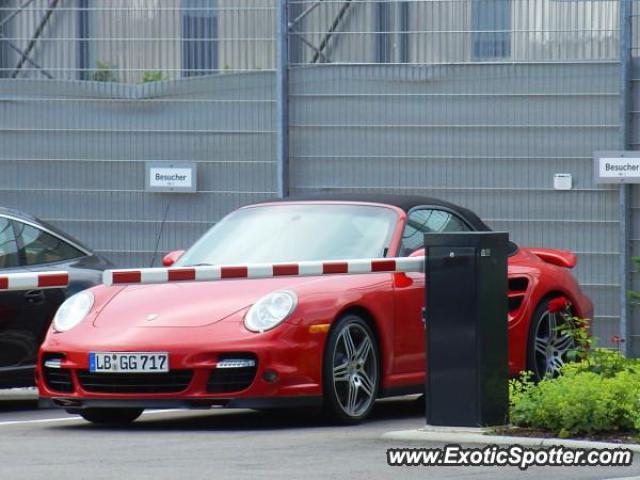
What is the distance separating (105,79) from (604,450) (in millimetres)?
9952

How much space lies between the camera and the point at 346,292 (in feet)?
33.2

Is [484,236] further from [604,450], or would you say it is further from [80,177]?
[80,177]

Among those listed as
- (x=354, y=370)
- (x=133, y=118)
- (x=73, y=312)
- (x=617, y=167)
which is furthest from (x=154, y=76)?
(x=354, y=370)

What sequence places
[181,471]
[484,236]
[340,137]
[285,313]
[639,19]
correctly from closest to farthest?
1. [181,471]
2. [484,236]
3. [285,313]
4. [639,19]
5. [340,137]

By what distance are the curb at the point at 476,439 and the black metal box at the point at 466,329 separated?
12 cm

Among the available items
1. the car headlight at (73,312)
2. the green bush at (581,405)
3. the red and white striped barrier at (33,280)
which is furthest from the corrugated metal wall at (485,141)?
the green bush at (581,405)

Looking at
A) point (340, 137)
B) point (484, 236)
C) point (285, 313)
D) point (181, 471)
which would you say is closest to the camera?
point (181, 471)

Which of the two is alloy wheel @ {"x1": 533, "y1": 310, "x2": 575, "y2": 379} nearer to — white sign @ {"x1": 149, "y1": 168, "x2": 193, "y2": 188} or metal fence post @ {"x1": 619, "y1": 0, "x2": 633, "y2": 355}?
metal fence post @ {"x1": 619, "y1": 0, "x2": 633, "y2": 355}

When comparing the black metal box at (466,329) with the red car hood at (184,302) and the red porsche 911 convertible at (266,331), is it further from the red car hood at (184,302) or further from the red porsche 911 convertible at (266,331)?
the red car hood at (184,302)

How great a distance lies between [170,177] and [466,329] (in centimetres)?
808

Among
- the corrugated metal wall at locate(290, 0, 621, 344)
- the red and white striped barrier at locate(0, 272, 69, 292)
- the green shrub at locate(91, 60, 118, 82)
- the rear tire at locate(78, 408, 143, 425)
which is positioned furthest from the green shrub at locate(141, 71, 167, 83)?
the rear tire at locate(78, 408, 143, 425)

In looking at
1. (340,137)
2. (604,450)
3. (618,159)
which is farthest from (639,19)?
(604,450)

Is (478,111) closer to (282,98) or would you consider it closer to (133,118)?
(282,98)

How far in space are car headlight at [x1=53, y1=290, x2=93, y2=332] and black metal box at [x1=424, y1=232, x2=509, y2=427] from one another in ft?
7.14
